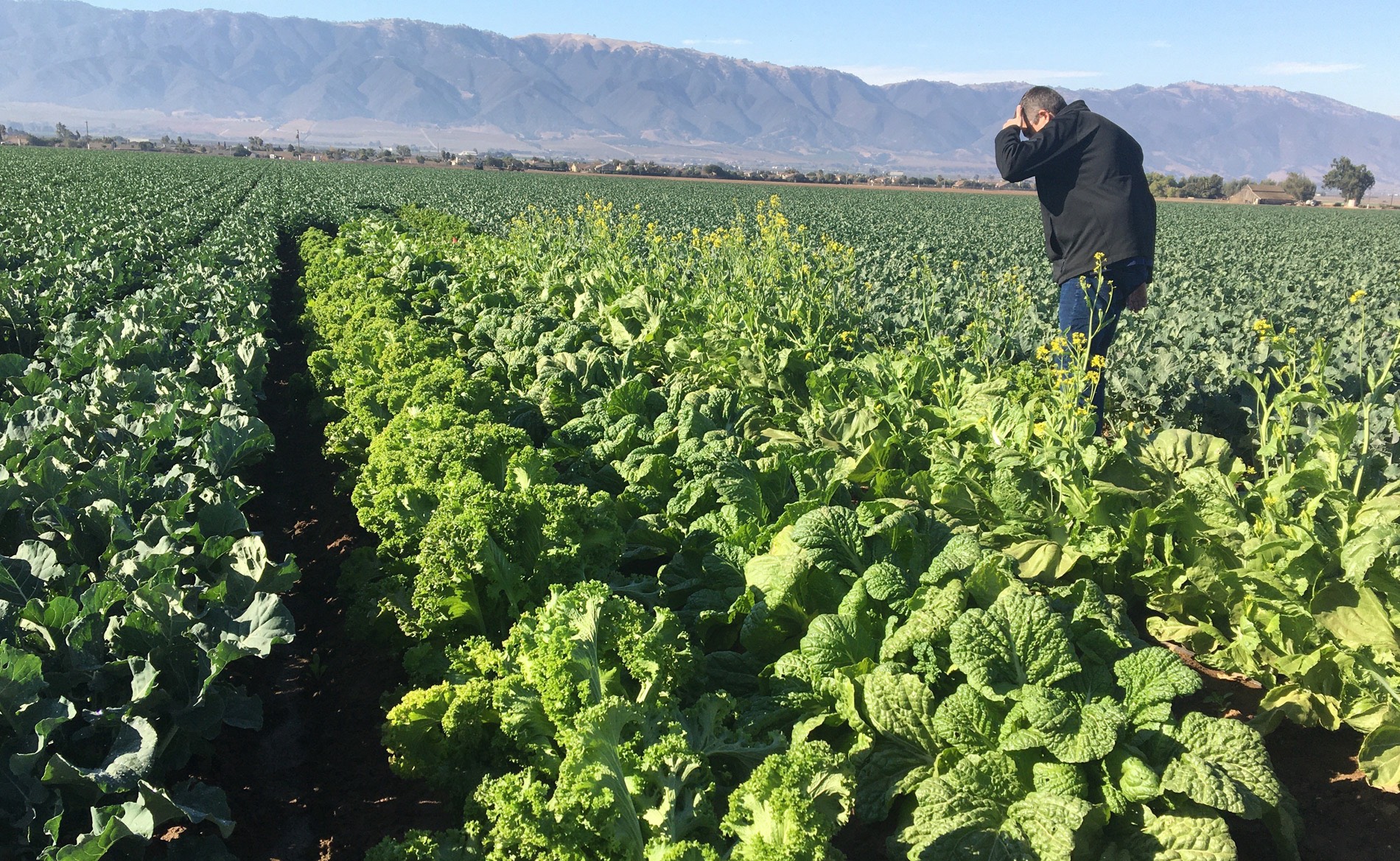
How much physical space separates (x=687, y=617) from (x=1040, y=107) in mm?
4445

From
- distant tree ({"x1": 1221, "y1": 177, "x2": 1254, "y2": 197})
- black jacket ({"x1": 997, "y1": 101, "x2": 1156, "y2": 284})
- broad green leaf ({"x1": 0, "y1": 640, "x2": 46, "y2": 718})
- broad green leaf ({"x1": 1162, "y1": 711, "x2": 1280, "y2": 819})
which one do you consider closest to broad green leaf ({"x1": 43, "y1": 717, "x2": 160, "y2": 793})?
broad green leaf ({"x1": 0, "y1": 640, "x2": 46, "y2": 718})

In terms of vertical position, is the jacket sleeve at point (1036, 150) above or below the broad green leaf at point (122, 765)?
above

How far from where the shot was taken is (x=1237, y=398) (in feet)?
24.0

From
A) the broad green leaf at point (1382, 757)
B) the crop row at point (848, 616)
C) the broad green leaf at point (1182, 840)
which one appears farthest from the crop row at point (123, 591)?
the broad green leaf at point (1382, 757)

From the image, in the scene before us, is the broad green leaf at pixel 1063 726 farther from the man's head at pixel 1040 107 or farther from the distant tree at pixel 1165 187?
the distant tree at pixel 1165 187

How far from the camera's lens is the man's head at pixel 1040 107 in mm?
5734

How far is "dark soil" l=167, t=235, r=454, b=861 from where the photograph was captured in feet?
10.7

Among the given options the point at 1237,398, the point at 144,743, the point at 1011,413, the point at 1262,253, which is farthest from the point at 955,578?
the point at 1262,253

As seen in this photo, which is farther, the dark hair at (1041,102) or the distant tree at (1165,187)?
the distant tree at (1165,187)

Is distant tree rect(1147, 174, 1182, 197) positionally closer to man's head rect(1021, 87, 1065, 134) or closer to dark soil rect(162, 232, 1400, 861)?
man's head rect(1021, 87, 1065, 134)

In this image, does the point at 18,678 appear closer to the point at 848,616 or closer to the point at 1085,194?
the point at 848,616

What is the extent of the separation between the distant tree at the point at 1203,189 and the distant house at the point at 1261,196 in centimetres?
153

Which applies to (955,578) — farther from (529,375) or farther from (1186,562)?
(529,375)

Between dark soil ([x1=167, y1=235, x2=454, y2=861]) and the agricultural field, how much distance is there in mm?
19
